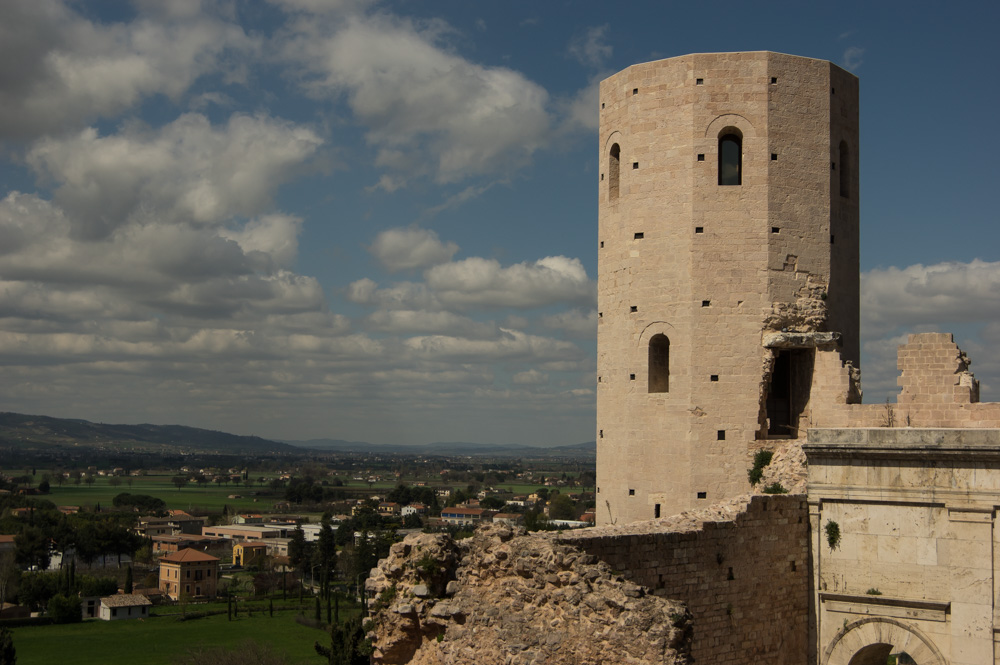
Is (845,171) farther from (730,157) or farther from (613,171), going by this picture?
(613,171)

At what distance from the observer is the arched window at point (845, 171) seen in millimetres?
17562

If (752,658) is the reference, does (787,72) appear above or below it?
above

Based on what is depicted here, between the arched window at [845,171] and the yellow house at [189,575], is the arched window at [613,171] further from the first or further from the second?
the yellow house at [189,575]

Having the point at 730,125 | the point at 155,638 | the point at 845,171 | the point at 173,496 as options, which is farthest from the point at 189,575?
the point at 173,496

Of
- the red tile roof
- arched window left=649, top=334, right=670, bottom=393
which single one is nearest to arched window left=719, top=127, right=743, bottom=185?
arched window left=649, top=334, right=670, bottom=393

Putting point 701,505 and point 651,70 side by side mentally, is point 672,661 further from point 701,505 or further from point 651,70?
point 651,70

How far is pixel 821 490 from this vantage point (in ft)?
47.2

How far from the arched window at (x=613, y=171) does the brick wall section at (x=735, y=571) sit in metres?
6.41

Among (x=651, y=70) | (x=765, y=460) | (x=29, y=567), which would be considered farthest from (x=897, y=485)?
(x=29, y=567)

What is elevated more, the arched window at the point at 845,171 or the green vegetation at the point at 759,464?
the arched window at the point at 845,171

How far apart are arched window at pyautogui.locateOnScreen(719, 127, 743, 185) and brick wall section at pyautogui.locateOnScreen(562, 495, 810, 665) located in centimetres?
556

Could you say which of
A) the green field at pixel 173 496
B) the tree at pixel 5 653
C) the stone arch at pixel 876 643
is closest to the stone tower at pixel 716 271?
the stone arch at pixel 876 643

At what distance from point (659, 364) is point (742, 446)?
6.58 feet

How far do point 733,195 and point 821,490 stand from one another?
513 centimetres
